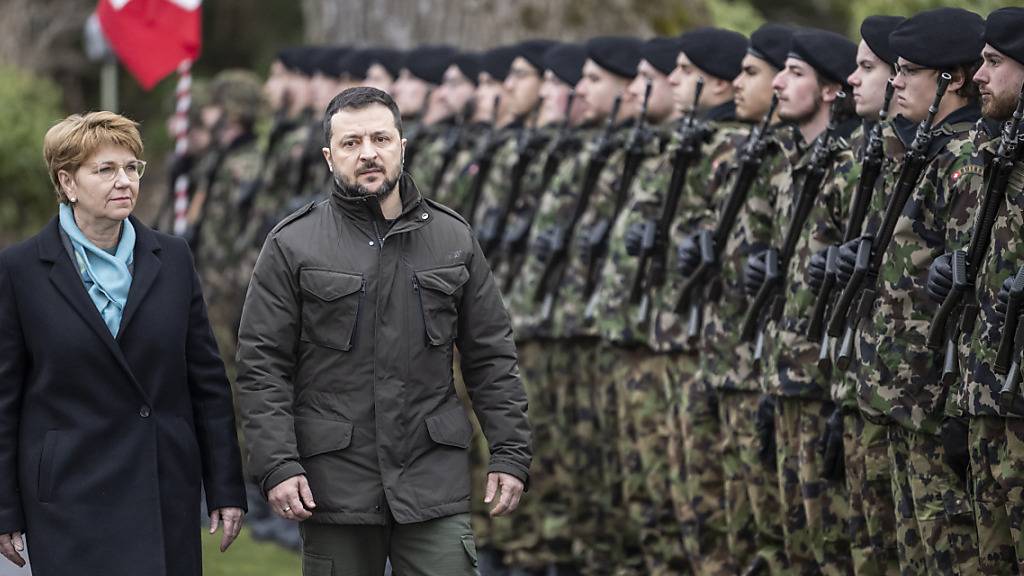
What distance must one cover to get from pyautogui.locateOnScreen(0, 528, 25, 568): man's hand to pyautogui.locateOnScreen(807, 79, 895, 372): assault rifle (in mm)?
2745

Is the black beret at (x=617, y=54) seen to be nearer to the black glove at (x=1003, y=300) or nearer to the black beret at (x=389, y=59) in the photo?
the black beret at (x=389, y=59)

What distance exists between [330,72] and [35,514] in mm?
7762

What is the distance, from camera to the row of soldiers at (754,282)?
5.74 metres

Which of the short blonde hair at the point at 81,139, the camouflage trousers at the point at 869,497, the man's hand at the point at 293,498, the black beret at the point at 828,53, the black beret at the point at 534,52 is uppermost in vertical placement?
the black beret at the point at 828,53

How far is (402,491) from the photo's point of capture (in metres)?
5.54

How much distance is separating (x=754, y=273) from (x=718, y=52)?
1285 millimetres

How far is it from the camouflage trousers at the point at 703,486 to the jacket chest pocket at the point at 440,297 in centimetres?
224

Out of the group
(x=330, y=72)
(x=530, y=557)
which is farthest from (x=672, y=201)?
(x=330, y=72)

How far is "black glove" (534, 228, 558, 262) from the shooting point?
30.6ft

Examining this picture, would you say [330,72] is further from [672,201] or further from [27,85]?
[27,85]

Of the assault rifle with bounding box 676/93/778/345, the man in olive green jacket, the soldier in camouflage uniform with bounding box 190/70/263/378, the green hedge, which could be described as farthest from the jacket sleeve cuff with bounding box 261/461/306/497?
the green hedge

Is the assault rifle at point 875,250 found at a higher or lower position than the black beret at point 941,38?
lower

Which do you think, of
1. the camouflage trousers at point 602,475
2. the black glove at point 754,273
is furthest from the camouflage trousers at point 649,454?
the black glove at point 754,273

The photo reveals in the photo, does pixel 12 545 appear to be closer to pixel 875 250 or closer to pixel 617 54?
pixel 875 250
